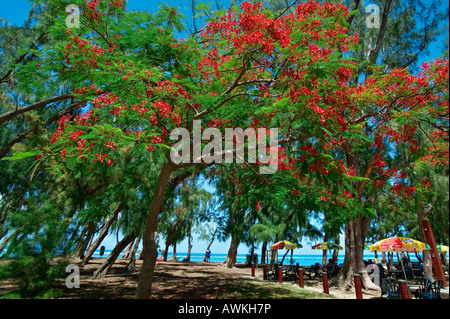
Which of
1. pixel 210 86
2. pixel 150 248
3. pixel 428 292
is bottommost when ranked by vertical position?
pixel 428 292

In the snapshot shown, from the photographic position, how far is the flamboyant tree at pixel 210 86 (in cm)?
577

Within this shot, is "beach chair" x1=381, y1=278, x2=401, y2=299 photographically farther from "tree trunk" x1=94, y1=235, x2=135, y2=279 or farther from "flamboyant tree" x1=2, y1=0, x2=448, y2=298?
"tree trunk" x1=94, y1=235, x2=135, y2=279

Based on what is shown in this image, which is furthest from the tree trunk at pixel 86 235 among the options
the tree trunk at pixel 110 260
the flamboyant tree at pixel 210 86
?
the flamboyant tree at pixel 210 86

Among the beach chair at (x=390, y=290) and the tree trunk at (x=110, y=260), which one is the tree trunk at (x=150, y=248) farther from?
the beach chair at (x=390, y=290)

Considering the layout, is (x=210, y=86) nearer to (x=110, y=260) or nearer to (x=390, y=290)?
(x=390, y=290)

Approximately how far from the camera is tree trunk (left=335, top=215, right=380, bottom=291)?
12061 millimetres

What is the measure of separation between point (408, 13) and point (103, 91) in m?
13.2

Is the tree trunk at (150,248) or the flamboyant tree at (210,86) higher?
the flamboyant tree at (210,86)

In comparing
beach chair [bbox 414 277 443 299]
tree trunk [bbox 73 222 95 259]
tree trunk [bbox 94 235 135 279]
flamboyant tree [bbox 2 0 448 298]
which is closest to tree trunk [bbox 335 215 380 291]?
beach chair [bbox 414 277 443 299]

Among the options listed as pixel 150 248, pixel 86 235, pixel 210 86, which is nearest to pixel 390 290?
pixel 150 248

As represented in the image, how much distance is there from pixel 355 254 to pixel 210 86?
10.2 m

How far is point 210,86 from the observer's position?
7.40m

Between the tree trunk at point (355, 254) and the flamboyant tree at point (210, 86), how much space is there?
5147mm
